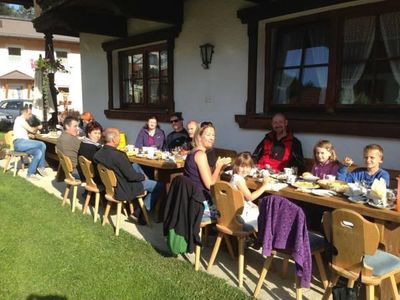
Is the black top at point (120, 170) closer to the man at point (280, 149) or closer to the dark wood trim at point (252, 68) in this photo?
the man at point (280, 149)

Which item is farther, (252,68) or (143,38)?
(143,38)

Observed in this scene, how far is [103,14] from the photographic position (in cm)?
805

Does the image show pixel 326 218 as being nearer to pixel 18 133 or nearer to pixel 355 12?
pixel 355 12

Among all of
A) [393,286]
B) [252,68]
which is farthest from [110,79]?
[393,286]

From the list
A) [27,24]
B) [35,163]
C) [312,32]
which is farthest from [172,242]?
[27,24]

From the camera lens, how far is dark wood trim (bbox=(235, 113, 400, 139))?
4.35 meters

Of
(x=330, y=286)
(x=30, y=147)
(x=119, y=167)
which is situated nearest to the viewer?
(x=330, y=286)

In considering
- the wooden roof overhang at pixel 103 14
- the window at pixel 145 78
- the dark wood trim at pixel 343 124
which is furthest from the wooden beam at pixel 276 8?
the window at pixel 145 78

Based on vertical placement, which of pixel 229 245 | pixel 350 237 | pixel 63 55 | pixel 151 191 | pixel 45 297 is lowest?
pixel 45 297

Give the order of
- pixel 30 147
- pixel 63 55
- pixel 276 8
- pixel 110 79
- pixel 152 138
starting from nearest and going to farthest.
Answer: pixel 276 8 → pixel 152 138 → pixel 30 147 → pixel 110 79 → pixel 63 55

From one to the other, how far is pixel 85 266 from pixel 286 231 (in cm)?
181

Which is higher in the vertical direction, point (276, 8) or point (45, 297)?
point (276, 8)

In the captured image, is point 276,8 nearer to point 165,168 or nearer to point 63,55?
point 165,168

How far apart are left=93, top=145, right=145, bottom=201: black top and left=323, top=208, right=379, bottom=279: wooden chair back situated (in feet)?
7.79
